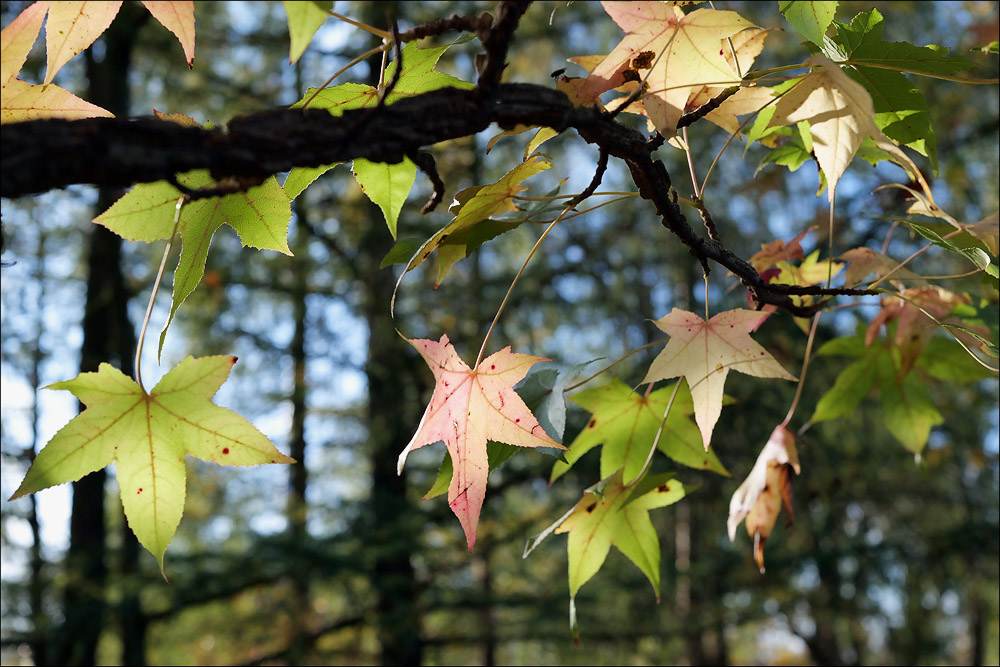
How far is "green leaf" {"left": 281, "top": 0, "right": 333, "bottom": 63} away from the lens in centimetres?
44

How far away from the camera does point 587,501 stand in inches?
36.8

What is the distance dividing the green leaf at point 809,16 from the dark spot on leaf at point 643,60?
0.42ft

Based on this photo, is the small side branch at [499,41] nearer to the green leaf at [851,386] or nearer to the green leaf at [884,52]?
the green leaf at [884,52]

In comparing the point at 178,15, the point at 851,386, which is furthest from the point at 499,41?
the point at 851,386

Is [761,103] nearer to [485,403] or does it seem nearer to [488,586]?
[485,403]

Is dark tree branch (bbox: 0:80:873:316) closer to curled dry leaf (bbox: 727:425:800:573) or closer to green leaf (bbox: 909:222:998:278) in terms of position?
green leaf (bbox: 909:222:998:278)

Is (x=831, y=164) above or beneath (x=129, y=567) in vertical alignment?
above

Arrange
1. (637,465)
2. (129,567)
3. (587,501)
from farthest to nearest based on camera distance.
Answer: (129,567)
(637,465)
(587,501)

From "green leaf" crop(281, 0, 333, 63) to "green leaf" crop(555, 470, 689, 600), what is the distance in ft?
2.20

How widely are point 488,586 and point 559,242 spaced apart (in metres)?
3.06

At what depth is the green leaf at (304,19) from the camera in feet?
1.44

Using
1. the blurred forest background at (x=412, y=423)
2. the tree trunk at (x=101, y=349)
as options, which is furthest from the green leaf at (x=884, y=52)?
the tree trunk at (x=101, y=349)

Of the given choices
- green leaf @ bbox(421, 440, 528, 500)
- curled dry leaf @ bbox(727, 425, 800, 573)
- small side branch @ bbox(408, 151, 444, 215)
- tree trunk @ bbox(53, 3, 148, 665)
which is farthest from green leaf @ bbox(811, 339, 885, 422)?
tree trunk @ bbox(53, 3, 148, 665)

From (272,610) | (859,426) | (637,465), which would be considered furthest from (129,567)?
(859,426)
